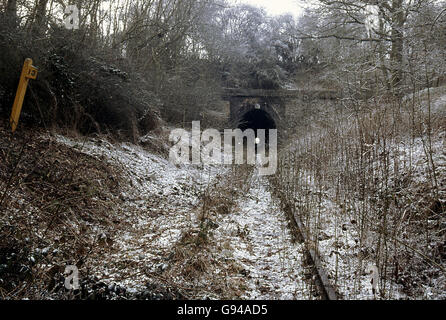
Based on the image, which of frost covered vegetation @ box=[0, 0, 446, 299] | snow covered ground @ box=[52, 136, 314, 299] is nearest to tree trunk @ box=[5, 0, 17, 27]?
frost covered vegetation @ box=[0, 0, 446, 299]

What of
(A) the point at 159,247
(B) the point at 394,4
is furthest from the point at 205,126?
(A) the point at 159,247

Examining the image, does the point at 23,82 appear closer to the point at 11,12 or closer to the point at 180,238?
the point at 11,12

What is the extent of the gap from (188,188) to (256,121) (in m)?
17.3

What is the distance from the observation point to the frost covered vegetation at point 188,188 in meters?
3.03

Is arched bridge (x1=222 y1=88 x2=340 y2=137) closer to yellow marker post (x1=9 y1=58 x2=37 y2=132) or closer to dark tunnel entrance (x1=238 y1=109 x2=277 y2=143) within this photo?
dark tunnel entrance (x1=238 y1=109 x2=277 y2=143)

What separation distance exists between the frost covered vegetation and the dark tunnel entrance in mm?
9514

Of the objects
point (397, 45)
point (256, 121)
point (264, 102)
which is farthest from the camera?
point (256, 121)

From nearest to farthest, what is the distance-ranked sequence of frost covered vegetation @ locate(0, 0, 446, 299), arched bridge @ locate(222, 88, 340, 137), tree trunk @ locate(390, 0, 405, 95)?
1. frost covered vegetation @ locate(0, 0, 446, 299)
2. tree trunk @ locate(390, 0, 405, 95)
3. arched bridge @ locate(222, 88, 340, 137)

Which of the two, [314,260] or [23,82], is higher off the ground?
[23,82]

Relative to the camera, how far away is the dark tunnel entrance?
74.1 feet

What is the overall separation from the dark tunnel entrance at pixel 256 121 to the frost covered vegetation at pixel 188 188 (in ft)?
31.2

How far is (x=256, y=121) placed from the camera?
2425 centimetres

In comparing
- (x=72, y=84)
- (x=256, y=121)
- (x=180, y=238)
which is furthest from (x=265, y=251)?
(x=256, y=121)

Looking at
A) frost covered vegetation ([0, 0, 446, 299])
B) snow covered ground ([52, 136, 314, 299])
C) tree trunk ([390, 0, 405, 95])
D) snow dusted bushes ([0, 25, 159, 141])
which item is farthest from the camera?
tree trunk ([390, 0, 405, 95])
